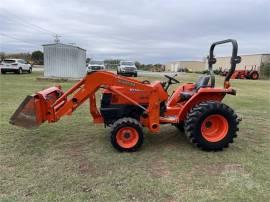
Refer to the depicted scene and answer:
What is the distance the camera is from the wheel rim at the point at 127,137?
505 centimetres

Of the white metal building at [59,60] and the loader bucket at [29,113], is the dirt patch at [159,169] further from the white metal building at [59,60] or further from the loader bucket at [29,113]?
the white metal building at [59,60]

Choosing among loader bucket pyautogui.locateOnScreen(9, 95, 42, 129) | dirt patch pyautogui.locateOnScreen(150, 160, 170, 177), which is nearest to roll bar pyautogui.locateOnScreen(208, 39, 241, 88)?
dirt patch pyautogui.locateOnScreen(150, 160, 170, 177)

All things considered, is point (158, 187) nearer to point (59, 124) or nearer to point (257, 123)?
point (59, 124)

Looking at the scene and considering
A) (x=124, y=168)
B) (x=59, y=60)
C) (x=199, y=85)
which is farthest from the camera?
(x=59, y=60)

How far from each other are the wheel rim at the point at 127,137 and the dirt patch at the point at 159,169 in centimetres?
60

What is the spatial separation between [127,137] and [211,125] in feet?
5.04

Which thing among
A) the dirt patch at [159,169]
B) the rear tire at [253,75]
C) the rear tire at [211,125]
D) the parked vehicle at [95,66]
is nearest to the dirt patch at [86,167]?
the dirt patch at [159,169]

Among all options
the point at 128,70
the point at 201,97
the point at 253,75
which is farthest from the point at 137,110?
the point at 253,75

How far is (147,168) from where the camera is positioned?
14.5ft

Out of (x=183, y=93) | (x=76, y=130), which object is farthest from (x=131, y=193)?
(x=76, y=130)

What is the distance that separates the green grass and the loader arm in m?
0.57

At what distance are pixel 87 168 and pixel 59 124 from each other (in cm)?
289

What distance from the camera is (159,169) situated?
4.38 m

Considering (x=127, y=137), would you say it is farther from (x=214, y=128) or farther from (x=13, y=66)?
(x=13, y=66)
